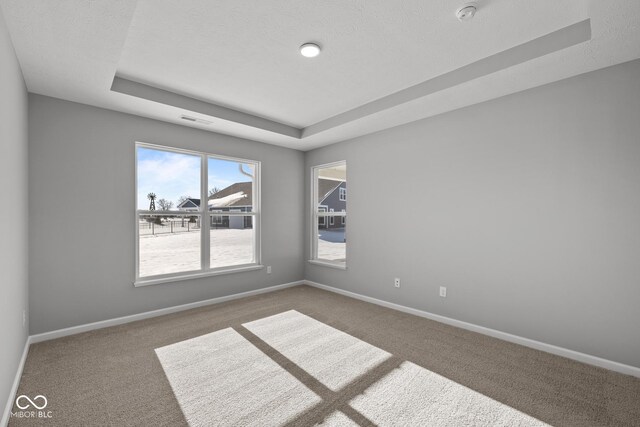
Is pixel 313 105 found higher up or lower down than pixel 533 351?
higher up

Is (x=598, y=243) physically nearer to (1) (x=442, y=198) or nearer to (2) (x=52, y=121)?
(1) (x=442, y=198)

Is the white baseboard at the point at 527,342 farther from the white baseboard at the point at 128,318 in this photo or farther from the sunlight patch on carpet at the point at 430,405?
the white baseboard at the point at 128,318

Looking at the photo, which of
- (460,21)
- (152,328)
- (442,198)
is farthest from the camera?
(442,198)

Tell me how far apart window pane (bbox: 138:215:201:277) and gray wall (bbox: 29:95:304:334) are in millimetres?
176

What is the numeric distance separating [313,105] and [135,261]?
9.25 ft

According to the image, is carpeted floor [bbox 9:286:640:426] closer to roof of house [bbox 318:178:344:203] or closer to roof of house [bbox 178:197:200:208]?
roof of house [bbox 178:197:200:208]

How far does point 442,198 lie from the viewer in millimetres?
3395

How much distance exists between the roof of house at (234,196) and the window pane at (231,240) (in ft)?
0.64

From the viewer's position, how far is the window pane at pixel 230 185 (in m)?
4.19

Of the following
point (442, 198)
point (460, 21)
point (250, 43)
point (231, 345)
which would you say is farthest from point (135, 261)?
point (460, 21)

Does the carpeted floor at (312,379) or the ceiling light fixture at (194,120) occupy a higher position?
the ceiling light fixture at (194,120)

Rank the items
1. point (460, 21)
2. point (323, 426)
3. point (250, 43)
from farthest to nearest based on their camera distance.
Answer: point (250, 43)
point (460, 21)
point (323, 426)

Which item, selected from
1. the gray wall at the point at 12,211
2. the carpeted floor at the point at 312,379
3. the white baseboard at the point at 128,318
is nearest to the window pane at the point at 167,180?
the gray wall at the point at 12,211

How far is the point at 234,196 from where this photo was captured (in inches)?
175
